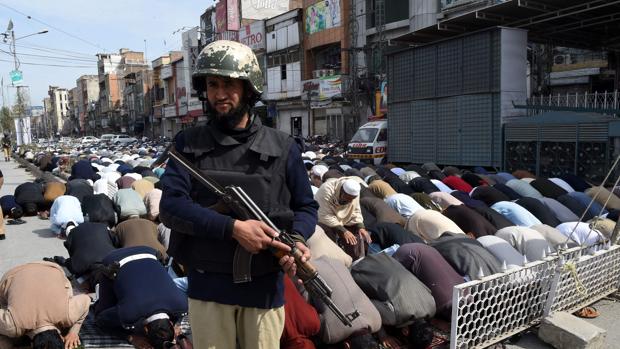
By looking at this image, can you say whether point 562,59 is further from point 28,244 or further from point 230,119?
point 230,119

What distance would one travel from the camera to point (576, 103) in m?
11.7

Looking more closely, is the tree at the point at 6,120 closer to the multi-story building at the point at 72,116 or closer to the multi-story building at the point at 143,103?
the multi-story building at the point at 143,103

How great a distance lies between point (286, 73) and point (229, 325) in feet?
102

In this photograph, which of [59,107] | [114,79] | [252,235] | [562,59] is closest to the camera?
[252,235]

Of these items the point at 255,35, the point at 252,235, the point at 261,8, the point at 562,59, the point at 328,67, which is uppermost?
the point at 261,8

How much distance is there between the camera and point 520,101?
12.7 m

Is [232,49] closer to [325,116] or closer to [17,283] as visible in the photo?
[17,283]

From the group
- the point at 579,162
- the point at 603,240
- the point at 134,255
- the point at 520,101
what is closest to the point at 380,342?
the point at 134,255

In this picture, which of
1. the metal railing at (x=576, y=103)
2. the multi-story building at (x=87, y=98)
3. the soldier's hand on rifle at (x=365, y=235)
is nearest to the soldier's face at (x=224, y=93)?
the soldier's hand on rifle at (x=365, y=235)

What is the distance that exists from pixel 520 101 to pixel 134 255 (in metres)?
11.7

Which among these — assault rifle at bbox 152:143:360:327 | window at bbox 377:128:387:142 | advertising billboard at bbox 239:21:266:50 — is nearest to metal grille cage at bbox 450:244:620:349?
assault rifle at bbox 152:143:360:327

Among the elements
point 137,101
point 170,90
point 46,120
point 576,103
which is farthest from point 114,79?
point 576,103

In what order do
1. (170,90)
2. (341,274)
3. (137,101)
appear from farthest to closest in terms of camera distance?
(137,101) < (170,90) < (341,274)

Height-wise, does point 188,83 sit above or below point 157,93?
above
